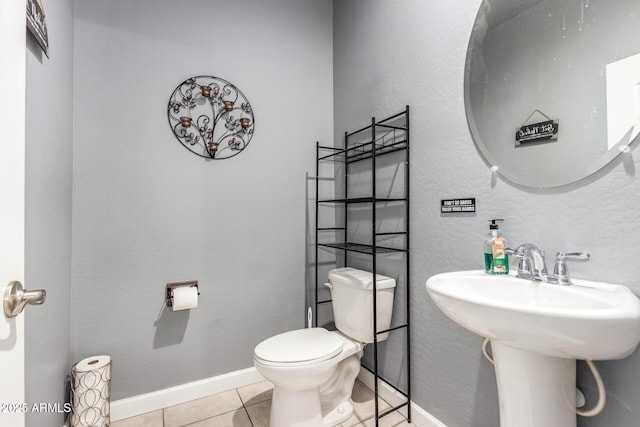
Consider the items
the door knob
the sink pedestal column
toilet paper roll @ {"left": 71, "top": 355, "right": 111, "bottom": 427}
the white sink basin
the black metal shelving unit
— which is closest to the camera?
the door knob

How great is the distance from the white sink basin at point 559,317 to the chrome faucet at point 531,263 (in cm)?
4

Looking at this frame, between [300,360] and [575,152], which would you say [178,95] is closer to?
[300,360]

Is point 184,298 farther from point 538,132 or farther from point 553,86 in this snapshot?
point 553,86

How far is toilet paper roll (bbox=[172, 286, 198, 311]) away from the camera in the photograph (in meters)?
1.70

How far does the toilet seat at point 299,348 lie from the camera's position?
1404mm

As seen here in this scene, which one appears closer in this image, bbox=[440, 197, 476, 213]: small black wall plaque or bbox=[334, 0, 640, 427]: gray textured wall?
bbox=[334, 0, 640, 427]: gray textured wall

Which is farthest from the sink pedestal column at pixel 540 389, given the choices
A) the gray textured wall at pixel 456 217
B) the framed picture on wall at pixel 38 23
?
the framed picture on wall at pixel 38 23

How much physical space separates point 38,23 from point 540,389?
207 cm

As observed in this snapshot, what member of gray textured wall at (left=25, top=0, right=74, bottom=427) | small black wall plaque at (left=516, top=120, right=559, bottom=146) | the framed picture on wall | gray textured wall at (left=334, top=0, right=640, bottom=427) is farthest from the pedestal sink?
the framed picture on wall

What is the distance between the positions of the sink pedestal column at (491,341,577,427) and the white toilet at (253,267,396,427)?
2.48ft

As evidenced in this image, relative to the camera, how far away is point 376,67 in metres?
1.90

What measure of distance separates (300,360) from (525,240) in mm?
1073

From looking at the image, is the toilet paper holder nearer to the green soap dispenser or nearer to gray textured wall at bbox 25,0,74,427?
gray textured wall at bbox 25,0,74,427

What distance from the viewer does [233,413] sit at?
5.60ft
